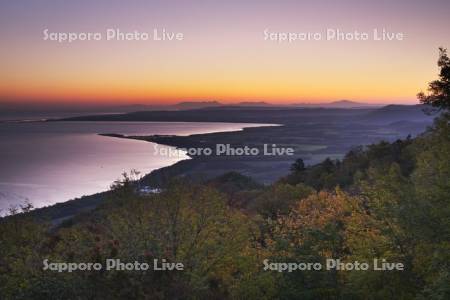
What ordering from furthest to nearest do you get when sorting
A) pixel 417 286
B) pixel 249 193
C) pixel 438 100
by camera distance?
pixel 249 193
pixel 438 100
pixel 417 286

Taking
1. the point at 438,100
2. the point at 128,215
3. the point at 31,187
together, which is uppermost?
the point at 438,100

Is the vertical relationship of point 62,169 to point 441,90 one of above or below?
below

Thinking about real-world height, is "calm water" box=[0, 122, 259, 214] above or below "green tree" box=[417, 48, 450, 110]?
below

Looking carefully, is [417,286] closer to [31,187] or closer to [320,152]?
[31,187]

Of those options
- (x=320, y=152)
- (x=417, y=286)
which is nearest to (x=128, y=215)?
(x=417, y=286)

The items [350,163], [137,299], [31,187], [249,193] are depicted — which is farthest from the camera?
[31,187]

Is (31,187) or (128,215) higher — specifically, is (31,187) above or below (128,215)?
below

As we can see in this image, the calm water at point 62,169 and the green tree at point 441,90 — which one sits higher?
the green tree at point 441,90

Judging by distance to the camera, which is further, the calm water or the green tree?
the calm water

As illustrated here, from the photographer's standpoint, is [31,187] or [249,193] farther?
[31,187]

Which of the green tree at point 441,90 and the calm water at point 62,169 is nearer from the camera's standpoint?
the green tree at point 441,90

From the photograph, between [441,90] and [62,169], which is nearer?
[441,90]
